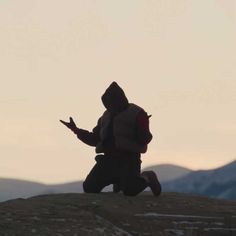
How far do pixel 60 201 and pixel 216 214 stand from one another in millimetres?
1783

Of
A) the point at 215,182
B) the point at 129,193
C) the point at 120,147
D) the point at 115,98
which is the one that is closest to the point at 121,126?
the point at 120,147

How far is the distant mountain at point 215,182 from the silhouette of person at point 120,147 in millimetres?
129639

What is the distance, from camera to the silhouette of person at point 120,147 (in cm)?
1012

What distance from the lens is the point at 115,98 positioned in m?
10.3

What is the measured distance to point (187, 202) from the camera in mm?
9875

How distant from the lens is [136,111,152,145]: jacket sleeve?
1011cm

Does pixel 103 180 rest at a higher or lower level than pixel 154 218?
higher

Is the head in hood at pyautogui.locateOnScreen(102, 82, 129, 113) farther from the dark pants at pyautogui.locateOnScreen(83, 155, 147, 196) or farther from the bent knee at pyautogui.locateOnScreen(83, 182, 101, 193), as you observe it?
the bent knee at pyautogui.locateOnScreen(83, 182, 101, 193)

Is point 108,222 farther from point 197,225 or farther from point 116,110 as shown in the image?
point 116,110

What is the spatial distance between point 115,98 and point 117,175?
99 cm

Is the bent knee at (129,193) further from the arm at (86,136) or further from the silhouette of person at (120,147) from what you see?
the arm at (86,136)

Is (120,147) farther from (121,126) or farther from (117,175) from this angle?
(117,175)

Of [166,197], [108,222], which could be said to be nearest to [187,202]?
[166,197]

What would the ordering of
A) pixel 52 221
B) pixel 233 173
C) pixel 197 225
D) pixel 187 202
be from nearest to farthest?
pixel 52 221, pixel 197 225, pixel 187 202, pixel 233 173
